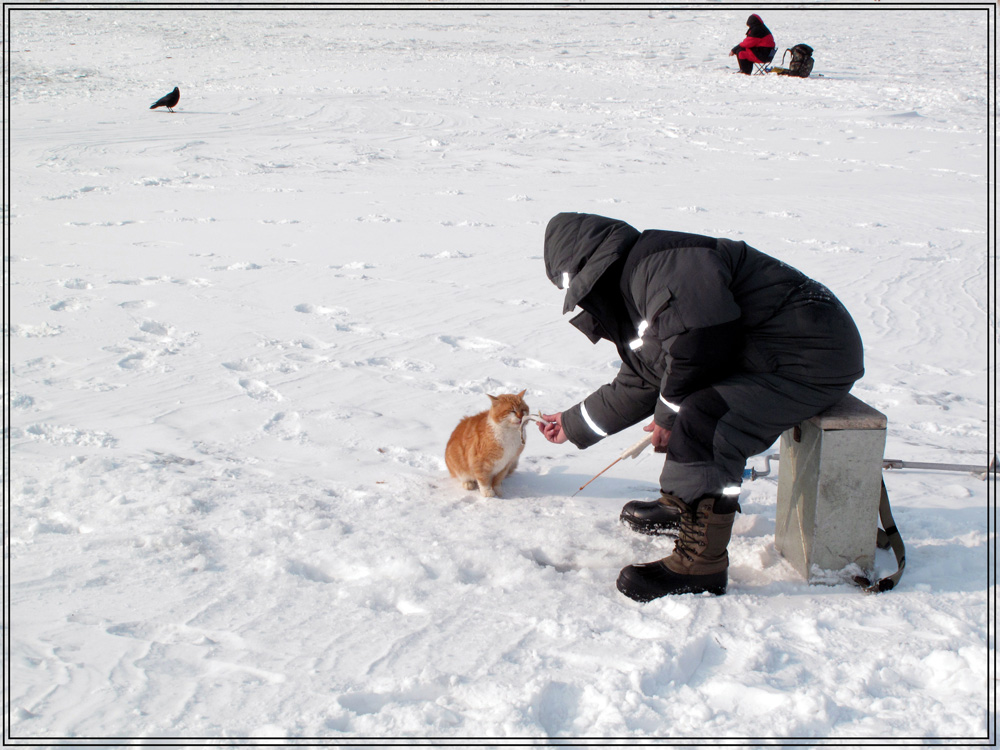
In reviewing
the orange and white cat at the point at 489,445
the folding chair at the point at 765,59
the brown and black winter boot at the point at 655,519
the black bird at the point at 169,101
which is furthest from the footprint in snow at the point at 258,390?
the folding chair at the point at 765,59

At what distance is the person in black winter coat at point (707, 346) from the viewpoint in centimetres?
263

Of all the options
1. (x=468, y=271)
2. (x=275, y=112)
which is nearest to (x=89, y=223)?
(x=468, y=271)

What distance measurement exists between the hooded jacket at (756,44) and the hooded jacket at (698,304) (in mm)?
17370

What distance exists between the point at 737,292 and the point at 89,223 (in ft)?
24.9

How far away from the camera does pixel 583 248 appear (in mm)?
2834

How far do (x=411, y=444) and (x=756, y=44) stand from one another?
56.2ft

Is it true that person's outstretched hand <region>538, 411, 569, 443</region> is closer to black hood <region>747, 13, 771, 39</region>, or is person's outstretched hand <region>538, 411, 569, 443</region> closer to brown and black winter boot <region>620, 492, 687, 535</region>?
brown and black winter boot <region>620, 492, 687, 535</region>

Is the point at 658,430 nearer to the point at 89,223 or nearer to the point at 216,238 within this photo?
the point at 216,238

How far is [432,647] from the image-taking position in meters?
2.54

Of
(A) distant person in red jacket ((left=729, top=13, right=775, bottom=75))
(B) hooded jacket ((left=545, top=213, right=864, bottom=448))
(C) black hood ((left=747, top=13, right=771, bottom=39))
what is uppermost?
(C) black hood ((left=747, top=13, right=771, bottom=39))

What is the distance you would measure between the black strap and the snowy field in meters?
0.05

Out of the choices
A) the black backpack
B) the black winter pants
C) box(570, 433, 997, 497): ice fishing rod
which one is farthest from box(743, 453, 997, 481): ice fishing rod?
the black backpack

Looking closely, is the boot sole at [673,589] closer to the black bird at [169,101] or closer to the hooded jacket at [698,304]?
the hooded jacket at [698,304]

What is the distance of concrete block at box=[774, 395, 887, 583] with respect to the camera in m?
2.82
